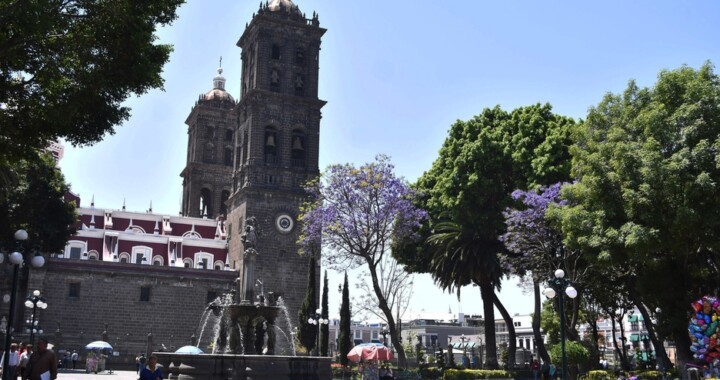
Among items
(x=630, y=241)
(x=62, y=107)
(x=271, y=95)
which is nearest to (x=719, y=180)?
(x=630, y=241)

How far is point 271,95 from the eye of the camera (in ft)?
170

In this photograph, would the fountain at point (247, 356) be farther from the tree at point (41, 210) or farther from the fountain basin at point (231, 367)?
the tree at point (41, 210)

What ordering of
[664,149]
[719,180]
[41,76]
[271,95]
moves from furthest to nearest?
1. [271,95]
2. [664,149]
3. [719,180]
4. [41,76]

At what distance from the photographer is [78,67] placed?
44.4 ft

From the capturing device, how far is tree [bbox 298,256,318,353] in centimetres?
4234

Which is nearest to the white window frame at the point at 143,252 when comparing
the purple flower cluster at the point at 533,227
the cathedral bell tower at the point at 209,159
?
the cathedral bell tower at the point at 209,159

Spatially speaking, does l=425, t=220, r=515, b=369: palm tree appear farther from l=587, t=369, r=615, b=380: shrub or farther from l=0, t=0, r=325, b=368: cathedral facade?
l=0, t=0, r=325, b=368: cathedral facade

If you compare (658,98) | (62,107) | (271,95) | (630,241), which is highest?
(271,95)

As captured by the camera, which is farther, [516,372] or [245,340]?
[516,372]

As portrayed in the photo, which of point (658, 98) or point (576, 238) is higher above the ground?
point (658, 98)

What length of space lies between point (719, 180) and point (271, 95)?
3615cm

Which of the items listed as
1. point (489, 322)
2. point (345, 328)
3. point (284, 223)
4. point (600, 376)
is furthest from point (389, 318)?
point (284, 223)

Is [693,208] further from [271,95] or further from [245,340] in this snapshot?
[271,95]

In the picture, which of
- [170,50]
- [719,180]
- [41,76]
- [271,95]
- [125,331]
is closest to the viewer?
[41,76]
